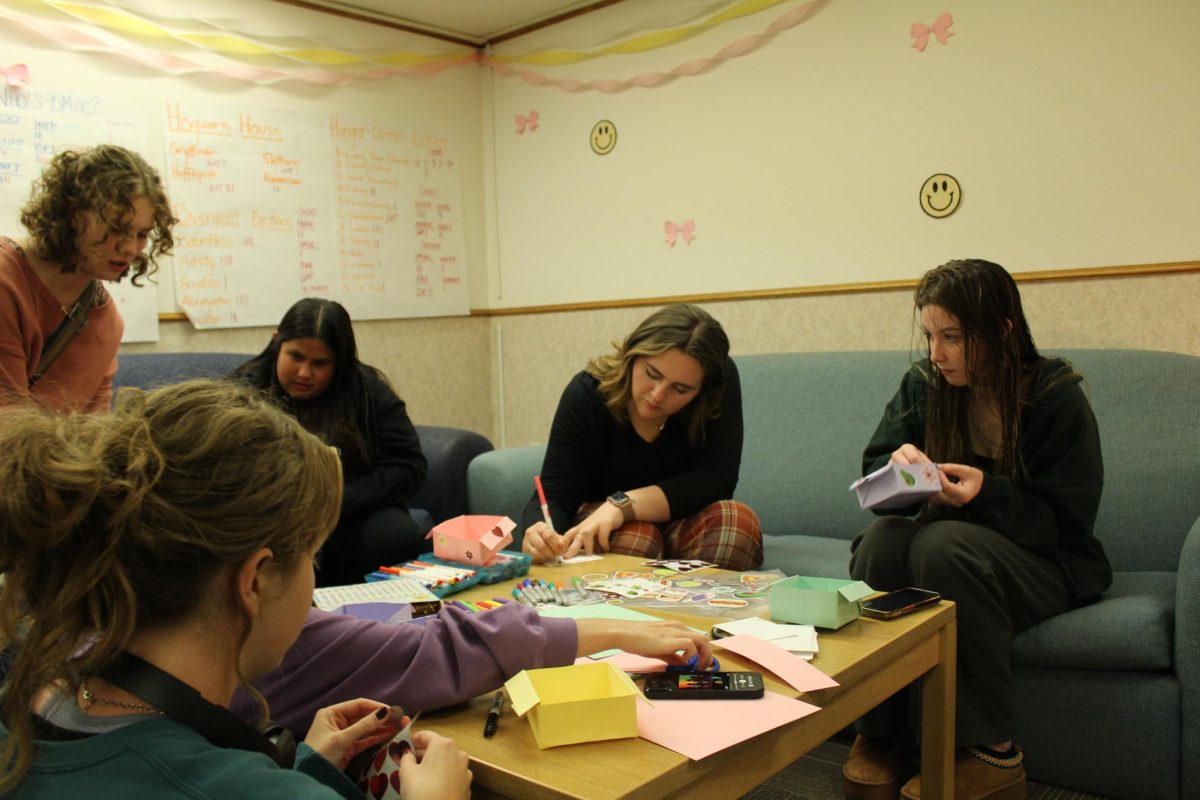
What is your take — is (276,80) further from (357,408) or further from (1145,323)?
(1145,323)

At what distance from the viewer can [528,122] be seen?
4090mm

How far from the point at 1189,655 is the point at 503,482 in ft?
5.52

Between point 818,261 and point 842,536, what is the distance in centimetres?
97

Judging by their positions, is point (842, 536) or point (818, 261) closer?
point (842, 536)

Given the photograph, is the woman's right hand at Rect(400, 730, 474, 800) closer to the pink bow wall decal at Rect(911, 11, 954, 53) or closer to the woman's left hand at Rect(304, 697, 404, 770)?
the woman's left hand at Rect(304, 697, 404, 770)

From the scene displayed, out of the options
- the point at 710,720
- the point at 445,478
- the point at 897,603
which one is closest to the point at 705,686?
the point at 710,720

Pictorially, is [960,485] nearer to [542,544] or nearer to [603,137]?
[542,544]

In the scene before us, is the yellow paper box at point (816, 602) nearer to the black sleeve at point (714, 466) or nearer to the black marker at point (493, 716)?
the black marker at point (493, 716)

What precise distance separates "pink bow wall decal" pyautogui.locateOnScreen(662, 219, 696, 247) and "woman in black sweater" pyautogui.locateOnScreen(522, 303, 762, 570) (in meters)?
1.22

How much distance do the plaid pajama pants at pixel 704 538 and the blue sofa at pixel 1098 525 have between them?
0.13 m

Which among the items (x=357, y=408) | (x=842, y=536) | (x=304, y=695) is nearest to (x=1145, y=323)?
(x=842, y=536)

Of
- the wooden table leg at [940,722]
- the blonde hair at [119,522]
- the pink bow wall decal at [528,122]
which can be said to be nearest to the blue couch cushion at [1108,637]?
the wooden table leg at [940,722]

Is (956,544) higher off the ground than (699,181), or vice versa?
(699,181)

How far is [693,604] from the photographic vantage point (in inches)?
59.4
